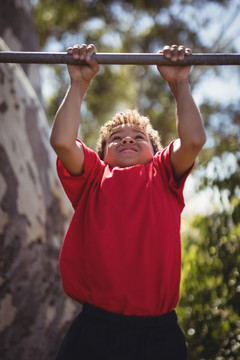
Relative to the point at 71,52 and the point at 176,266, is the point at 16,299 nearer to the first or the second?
the point at 176,266

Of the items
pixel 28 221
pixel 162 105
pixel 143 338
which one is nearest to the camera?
pixel 143 338

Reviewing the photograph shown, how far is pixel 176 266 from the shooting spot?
5.65ft

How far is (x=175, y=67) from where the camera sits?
71.2 inches

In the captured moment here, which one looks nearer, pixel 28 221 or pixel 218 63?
pixel 218 63

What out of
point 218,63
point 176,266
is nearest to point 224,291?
point 176,266

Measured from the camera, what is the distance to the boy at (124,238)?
1.62 m

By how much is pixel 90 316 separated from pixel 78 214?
1.48 feet

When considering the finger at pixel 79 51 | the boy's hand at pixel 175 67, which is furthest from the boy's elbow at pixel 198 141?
the finger at pixel 79 51

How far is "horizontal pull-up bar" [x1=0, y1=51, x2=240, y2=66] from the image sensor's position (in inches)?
67.1

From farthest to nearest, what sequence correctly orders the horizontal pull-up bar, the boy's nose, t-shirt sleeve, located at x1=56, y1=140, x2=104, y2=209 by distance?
the boy's nose → t-shirt sleeve, located at x1=56, y1=140, x2=104, y2=209 → the horizontal pull-up bar

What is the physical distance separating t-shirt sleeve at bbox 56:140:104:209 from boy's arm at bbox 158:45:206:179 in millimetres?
373

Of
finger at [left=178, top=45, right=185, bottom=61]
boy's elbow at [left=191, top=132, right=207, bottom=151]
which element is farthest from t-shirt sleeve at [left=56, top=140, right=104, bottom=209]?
finger at [left=178, top=45, right=185, bottom=61]

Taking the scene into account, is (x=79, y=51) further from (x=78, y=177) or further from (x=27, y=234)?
(x=27, y=234)

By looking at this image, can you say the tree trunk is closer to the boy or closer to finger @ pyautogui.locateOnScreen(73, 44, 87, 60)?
the boy
